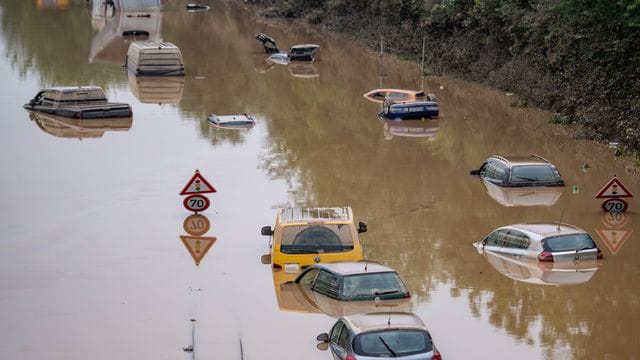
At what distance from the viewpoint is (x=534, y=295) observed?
1086 inches

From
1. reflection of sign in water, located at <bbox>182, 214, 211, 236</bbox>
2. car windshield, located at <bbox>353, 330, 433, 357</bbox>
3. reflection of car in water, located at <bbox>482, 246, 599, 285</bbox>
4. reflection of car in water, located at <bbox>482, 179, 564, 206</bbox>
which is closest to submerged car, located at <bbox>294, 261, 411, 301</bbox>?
car windshield, located at <bbox>353, 330, 433, 357</bbox>

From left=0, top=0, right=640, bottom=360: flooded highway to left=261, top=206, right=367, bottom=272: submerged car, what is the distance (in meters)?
0.82

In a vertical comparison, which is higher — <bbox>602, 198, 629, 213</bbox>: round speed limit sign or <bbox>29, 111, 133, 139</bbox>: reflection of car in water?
<bbox>602, 198, 629, 213</bbox>: round speed limit sign

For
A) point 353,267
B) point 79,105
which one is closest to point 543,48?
point 79,105

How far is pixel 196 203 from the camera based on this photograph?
35.5m

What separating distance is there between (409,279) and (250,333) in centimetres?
551

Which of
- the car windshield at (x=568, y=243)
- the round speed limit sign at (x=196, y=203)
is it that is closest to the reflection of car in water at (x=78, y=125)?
the round speed limit sign at (x=196, y=203)

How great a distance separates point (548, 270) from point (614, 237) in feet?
15.8

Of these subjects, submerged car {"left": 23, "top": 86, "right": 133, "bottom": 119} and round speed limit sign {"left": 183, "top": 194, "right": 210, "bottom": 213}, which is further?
submerged car {"left": 23, "top": 86, "right": 133, "bottom": 119}

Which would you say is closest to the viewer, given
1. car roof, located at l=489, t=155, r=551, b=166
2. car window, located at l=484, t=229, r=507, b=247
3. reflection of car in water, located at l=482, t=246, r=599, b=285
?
reflection of car in water, located at l=482, t=246, r=599, b=285

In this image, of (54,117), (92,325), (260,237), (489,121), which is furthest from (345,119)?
(92,325)

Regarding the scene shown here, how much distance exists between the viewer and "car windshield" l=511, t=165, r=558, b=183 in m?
38.5

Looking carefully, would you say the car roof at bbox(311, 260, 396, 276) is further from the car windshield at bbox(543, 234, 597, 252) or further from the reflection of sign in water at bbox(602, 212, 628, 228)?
the reflection of sign in water at bbox(602, 212, 628, 228)

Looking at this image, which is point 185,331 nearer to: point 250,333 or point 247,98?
point 250,333
